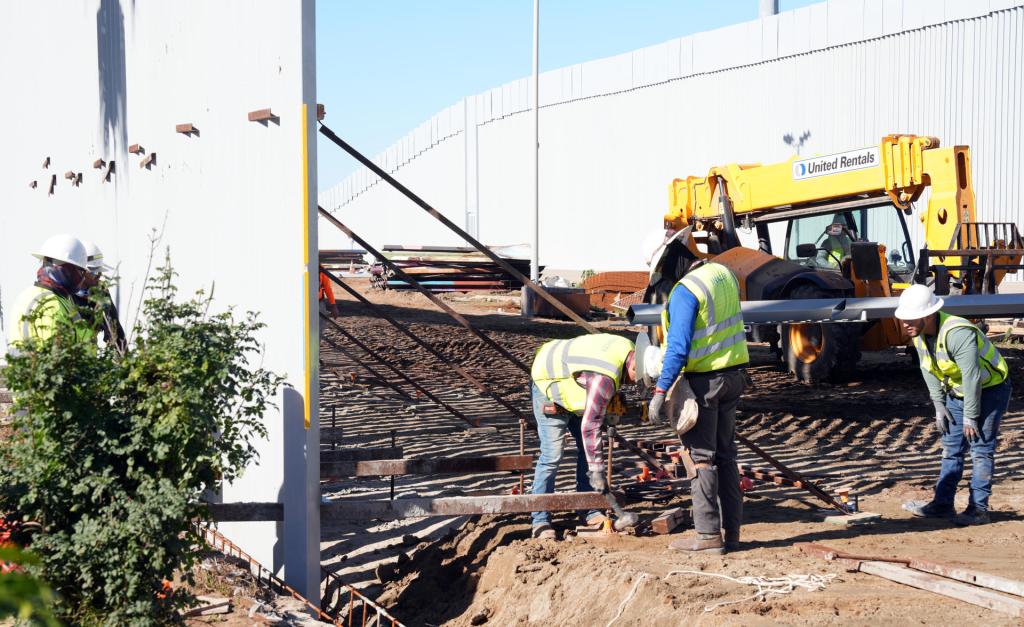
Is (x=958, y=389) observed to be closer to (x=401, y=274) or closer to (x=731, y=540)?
(x=731, y=540)

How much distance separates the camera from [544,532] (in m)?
6.35

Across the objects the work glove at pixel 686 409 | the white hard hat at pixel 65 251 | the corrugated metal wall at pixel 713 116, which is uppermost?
the corrugated metal wall at pixel 713 116

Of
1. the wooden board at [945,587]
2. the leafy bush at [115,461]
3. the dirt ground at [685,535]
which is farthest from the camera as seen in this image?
the dirt ground at [685,535]

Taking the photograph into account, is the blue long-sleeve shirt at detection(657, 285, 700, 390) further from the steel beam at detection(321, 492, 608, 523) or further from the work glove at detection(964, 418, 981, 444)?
the work glove at detection(964, 418, 981, 444)

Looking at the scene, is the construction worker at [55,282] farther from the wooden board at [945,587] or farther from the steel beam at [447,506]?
the wooden board at [945,587]

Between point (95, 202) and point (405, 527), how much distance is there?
3357 millimetres

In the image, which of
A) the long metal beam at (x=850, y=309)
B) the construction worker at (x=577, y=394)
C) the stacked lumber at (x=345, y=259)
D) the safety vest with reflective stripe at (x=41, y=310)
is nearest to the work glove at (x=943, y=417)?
the construction worker at (x=577, y=394)

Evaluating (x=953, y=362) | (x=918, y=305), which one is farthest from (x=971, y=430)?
(x=918, y=305)

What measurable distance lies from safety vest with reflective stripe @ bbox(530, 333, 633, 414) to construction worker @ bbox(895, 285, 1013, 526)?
Result: 5.72ft

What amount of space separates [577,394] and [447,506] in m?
0.98

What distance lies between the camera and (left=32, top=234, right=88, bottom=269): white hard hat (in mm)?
5707

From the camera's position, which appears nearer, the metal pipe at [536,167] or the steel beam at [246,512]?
the steel beam at [246,512]

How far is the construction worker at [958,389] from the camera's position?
6.39m

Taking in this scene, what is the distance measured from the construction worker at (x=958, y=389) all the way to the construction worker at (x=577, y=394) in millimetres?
1767
